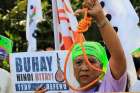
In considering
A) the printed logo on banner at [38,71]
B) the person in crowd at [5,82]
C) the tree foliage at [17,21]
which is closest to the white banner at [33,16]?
the printed logo on banner at [38,71]

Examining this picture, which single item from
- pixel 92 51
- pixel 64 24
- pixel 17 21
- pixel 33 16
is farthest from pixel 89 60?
pixel 17 21

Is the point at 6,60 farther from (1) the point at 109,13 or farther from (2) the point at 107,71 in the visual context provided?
(2) the point at 107,71

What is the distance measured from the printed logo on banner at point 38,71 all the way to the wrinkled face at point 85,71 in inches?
49.2

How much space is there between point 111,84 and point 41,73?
1651 mm

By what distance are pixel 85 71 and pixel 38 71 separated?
158cm

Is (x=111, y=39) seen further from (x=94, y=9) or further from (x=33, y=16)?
(x=33, y=16)

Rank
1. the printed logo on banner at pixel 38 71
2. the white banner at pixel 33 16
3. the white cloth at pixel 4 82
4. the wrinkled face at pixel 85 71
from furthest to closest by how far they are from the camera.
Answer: the white banner at pixel 33 16, the printed logo on banner at pixel 38 71, the white cloth at pixel 4 82, the wrinkled face at pixel 85 71

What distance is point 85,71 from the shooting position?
348cm

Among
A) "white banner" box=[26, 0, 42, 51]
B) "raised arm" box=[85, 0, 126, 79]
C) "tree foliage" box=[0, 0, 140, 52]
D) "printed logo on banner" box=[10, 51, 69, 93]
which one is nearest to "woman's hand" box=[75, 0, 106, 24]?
"raised arm" box=[85, 0, 126, 79]

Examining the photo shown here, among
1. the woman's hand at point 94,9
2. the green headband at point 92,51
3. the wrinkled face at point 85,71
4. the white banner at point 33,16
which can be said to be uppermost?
the white banner at point 33,16

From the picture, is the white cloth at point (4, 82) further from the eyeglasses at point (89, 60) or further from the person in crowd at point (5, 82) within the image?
the eyeglasses at point (89, 60)

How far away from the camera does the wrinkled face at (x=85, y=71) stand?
3477 millimetres

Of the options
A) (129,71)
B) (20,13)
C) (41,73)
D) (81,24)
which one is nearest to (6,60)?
(41,73)

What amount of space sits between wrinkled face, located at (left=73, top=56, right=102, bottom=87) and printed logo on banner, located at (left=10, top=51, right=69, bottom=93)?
1.25 meters
